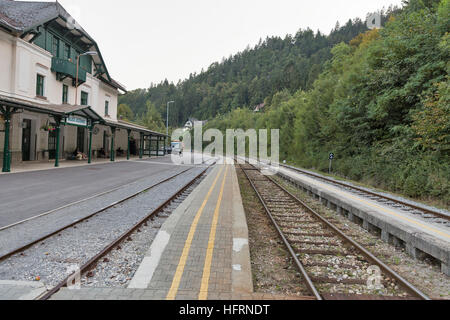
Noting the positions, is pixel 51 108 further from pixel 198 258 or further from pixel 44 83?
pixel 198 258

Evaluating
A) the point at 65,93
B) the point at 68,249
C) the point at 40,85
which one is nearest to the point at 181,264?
the point at 68,249

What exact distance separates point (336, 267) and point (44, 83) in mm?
25655

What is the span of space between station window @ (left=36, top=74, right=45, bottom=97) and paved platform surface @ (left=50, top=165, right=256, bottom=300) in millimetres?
21308

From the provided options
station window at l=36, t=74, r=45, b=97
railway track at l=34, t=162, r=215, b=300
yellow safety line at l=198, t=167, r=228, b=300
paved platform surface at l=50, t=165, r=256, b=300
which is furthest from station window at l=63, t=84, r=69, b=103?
yellow safety line at l=198, t=167, r=228, b=300

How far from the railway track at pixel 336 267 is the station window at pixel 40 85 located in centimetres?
2293

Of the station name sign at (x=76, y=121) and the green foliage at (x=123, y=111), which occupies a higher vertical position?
the green foliage at (x=123, y=111)

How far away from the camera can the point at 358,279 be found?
4770 millimetres

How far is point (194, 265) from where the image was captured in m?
4.62

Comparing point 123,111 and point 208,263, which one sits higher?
point 123,111

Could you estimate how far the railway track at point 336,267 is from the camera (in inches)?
171

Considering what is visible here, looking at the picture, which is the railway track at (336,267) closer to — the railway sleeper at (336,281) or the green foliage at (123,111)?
the railway sleeper at (336,281)

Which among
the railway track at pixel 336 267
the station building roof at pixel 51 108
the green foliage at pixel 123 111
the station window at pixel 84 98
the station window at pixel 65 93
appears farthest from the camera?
the green foliage at pixel 123 111

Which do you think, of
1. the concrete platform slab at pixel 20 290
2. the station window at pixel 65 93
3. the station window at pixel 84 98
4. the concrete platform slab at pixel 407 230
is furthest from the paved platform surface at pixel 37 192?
the station window at pixel 84 98
